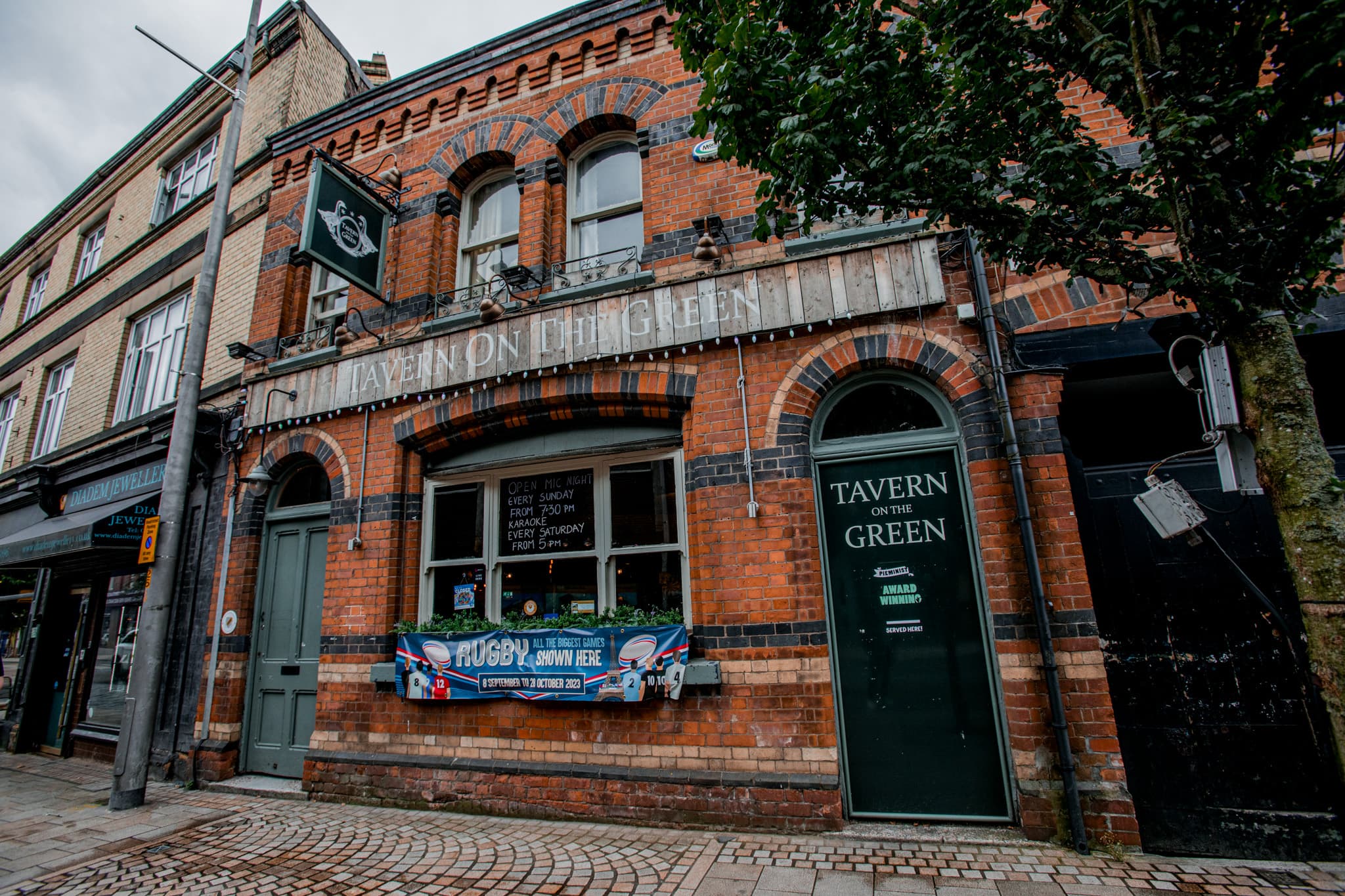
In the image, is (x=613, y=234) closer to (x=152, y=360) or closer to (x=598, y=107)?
(x=598, y=107)

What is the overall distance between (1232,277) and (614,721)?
4.69 metres

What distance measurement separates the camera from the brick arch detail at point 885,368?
4.51 metres

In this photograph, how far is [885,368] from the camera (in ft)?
16.0

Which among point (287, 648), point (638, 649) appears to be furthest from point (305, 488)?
point (638, 649)

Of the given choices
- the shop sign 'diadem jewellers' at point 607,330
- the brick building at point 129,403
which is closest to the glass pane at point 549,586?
the shop sign 'diadem jewellers' at point 607,330

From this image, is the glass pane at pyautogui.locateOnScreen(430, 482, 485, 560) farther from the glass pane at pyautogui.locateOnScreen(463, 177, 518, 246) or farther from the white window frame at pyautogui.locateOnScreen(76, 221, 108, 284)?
the white window frame at pyautogui.locateOnScreen(76, 221, 108, 284)

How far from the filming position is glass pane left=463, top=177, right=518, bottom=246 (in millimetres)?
6984

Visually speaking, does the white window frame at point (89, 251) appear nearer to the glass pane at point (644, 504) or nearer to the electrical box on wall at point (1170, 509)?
the glass pane at point (644, 504)

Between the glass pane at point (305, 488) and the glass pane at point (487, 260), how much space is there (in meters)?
2.82

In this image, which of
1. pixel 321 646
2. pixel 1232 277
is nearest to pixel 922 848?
pixel 1232 277

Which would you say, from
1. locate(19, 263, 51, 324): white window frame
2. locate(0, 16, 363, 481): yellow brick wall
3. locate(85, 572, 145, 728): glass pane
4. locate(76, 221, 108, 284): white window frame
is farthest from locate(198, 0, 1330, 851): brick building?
locate(19, 263, 51, 324): white window frame

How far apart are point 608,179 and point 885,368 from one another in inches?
146

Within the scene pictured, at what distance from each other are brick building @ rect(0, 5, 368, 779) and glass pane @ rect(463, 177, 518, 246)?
132 inches

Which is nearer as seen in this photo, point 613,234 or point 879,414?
point 879,414
